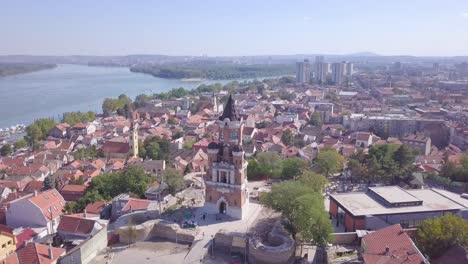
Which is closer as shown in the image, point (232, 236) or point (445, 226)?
point (445, 226)

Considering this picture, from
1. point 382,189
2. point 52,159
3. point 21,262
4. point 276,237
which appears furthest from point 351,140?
point 21,262

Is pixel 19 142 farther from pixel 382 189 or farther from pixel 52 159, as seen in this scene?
pixel 382 189

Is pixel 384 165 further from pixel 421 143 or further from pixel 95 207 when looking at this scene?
pixel 95 207

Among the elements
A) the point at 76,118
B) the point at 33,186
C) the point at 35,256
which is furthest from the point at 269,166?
the point at 76,118

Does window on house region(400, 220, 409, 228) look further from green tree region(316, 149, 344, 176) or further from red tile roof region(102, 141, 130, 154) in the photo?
red tile roof region(102, 141, 130, 154)

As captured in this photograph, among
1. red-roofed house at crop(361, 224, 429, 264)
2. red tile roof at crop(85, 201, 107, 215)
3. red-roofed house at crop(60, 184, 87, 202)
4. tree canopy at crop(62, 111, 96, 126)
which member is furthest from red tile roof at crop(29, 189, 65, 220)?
tree canopy at crop(62, 111, 96, 126)
